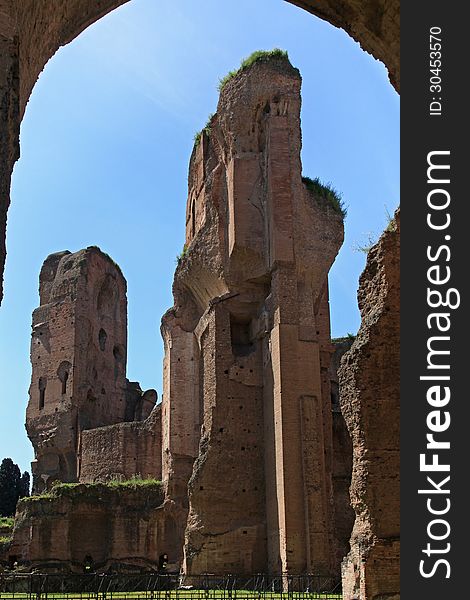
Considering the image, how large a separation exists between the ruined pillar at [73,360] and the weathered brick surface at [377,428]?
24828mm

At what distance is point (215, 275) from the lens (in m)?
23.7

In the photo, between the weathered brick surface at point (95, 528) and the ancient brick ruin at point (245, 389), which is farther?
the weathered brick surface at point (95, 528)

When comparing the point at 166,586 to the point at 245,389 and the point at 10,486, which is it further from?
the point at 10,486

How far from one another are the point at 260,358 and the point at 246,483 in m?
3.25

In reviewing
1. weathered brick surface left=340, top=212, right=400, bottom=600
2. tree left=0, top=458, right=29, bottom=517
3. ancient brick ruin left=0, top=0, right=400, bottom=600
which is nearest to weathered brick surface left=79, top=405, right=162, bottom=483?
ancient brick ruin left=0, top=0, right=400, bottom=600

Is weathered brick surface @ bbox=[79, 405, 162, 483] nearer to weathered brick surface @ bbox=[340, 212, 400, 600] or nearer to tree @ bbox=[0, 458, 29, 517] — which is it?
tree @ bbox=[0, 458, 29, 517]


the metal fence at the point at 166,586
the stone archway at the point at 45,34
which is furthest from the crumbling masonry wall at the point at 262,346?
the stone archway at the point at 45,34

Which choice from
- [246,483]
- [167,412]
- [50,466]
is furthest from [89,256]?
[246,483]

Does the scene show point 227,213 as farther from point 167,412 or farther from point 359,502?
point 359,502

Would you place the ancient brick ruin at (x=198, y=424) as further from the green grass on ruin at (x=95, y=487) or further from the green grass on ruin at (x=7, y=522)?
the green grass on ruin at (x=7, y=522)

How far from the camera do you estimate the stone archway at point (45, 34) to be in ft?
17.9

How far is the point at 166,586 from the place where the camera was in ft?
68.0

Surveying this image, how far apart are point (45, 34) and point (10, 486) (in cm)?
3844

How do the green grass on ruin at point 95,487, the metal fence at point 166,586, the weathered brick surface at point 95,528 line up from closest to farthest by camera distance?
the metal fence at point 166,586 < the weathered brick surface at point 95,528 < the green grass on ruin at point 95,487
